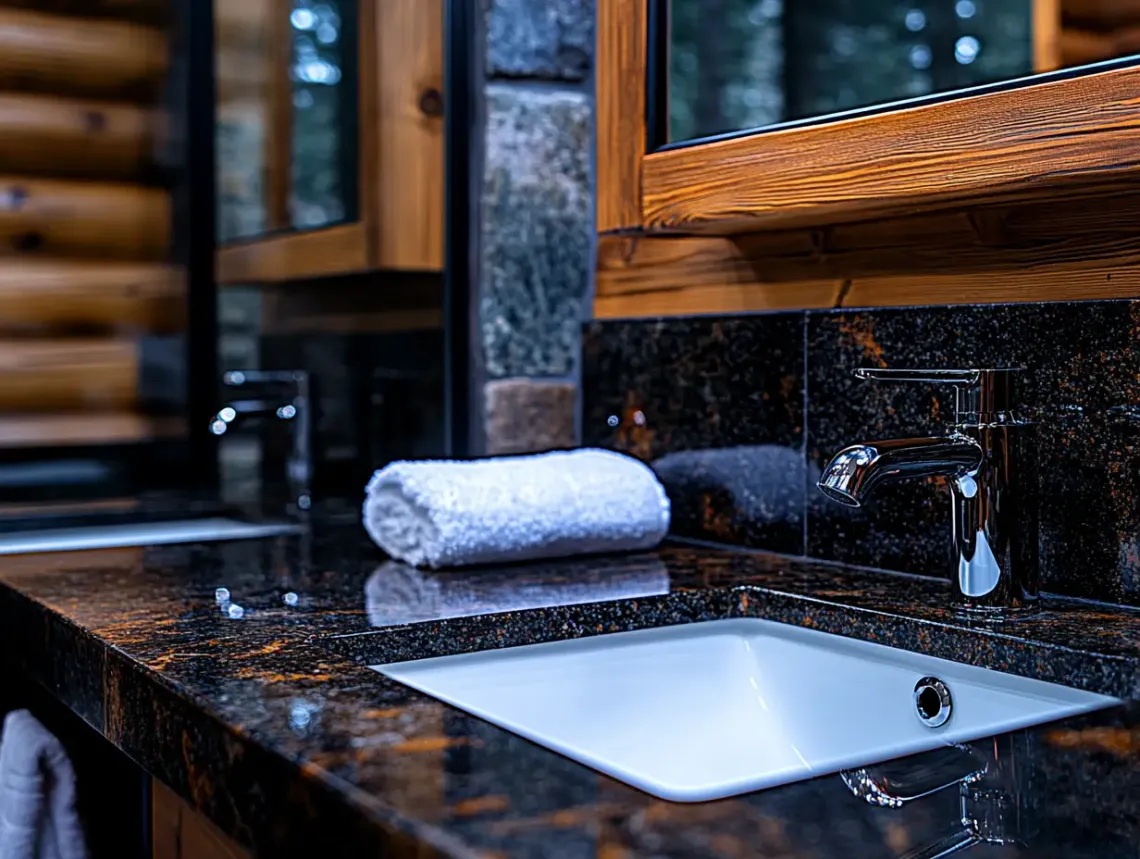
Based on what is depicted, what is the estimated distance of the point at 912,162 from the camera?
103 centimetres

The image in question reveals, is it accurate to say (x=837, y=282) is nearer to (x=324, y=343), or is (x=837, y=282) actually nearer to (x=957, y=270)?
(x=957, y=270)

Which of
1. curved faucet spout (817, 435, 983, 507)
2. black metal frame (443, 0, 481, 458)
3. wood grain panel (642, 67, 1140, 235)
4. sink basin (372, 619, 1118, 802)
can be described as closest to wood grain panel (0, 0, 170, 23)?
black metal frame (443, 0, 481, 458)

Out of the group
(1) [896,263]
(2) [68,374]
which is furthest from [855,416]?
(2) [68,374]

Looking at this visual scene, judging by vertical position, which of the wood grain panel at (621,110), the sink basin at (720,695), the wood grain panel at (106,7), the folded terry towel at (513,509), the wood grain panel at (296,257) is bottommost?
the sink basin at (720,695)

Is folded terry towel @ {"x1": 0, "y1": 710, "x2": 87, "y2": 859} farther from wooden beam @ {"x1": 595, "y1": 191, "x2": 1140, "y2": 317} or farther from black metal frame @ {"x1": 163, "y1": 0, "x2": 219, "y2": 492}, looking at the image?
wooden beam @ {"x1": 595, "y1": 191, "x2": 1140, "y2": 317}

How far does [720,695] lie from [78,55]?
103 cm

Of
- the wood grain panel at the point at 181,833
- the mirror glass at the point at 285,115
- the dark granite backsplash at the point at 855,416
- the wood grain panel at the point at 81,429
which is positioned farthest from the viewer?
the mirror glass at the point at 285,115

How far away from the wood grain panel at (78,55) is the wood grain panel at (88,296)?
20 centimetres

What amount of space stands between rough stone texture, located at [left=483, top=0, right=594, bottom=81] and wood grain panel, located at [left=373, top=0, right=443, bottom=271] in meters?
0.07

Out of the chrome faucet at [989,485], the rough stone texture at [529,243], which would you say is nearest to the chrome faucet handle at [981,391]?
the chrome faucet at [989,485]

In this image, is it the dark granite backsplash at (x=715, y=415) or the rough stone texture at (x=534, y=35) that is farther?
the rough stone texture at (x=534, y=35)

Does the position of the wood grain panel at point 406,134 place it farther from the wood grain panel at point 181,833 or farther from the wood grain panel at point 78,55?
the wood grain panel at point 181,833

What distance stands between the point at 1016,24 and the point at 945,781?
65cm

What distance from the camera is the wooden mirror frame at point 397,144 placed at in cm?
168
